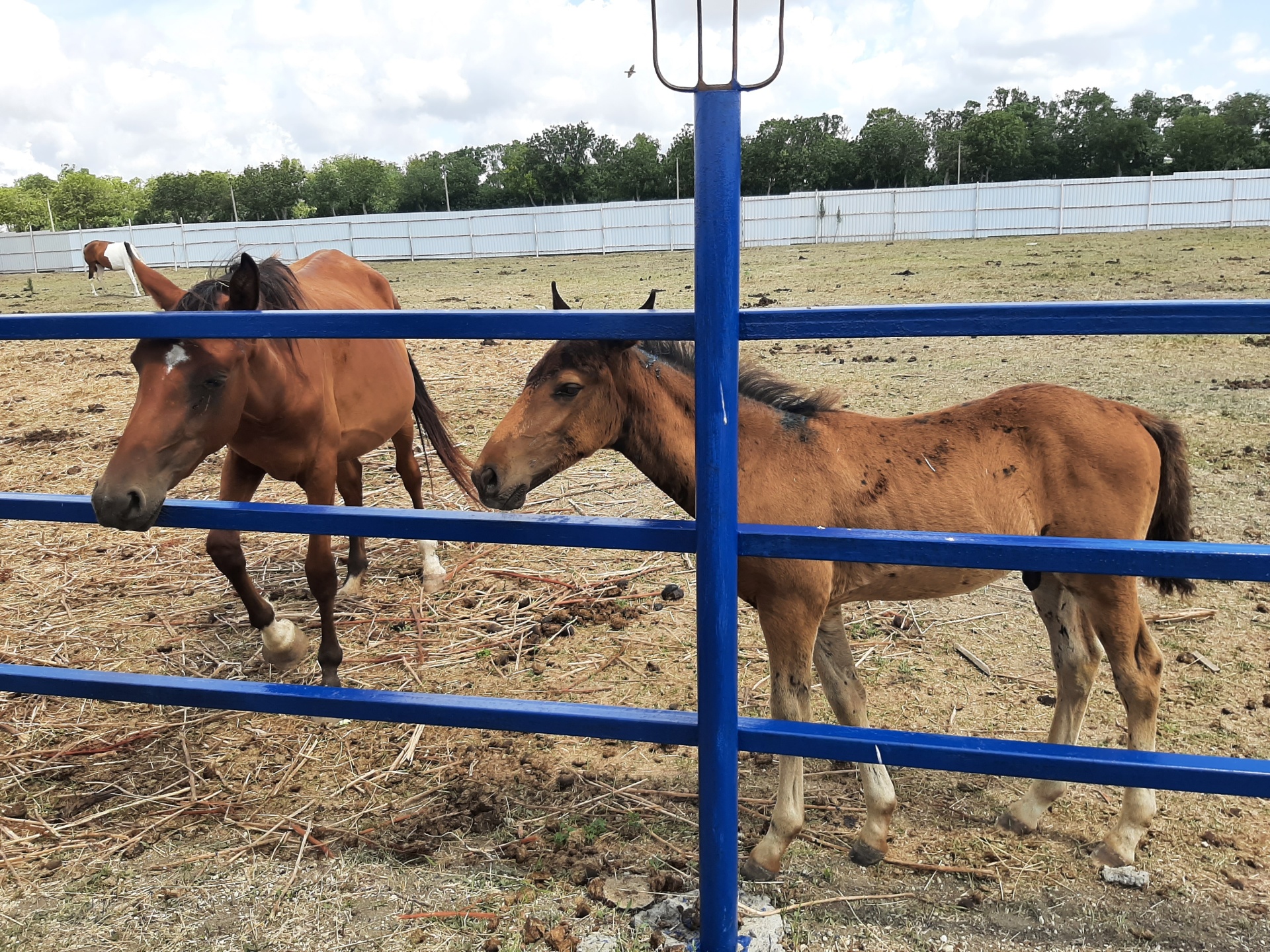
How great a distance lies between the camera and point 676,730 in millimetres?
2162

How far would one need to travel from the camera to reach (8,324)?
98.4 inches

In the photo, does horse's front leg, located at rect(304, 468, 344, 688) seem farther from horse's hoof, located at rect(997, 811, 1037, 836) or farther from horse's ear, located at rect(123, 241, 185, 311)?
horse's hoof, located at rect(997, 811, 1037, 836)

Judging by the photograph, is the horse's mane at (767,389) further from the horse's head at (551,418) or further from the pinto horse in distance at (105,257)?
the pinto horse in distance at (105,257)

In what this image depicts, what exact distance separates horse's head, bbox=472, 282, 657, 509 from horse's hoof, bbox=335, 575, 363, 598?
2.92 meters

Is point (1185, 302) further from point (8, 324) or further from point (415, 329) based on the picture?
point (8, 324)

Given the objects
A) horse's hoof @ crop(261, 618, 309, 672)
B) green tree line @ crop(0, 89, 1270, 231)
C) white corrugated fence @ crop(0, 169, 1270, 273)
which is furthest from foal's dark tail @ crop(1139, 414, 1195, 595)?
green tree line @ crop(0, 89, 1270, 231)

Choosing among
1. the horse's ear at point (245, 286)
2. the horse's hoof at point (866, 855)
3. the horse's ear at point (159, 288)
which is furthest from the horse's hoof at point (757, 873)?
the horse's ear at point (159, 288)

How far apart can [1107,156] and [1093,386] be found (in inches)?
2739

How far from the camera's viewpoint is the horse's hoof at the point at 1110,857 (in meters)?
2.73

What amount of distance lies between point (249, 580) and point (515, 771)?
1.81 meters

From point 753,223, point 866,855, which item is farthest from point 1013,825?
point 753,223

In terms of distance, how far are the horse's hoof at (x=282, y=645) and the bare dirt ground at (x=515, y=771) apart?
120 millimetres

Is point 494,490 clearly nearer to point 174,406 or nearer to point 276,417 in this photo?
point 174,406

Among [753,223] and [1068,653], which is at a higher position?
[753,223]
